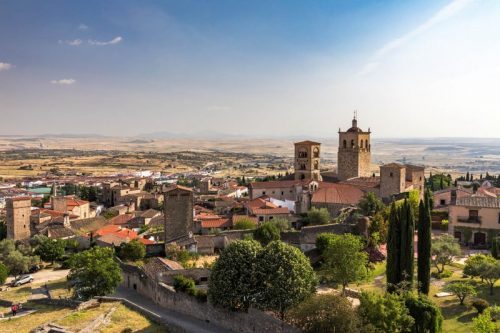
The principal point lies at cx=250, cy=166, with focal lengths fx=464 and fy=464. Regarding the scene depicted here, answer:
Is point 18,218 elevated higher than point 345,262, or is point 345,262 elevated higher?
point 345,262

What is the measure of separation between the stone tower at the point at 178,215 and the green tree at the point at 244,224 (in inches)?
213

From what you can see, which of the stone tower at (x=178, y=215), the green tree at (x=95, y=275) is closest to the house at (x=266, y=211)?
the stone tower at (x=178, y=215)

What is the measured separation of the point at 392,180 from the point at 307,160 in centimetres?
1800

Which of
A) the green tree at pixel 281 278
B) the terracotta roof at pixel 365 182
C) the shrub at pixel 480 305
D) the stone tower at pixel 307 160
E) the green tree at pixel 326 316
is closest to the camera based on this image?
the green tree at pixel 326 316

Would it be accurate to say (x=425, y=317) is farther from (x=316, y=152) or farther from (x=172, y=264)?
(x=316, y=152)

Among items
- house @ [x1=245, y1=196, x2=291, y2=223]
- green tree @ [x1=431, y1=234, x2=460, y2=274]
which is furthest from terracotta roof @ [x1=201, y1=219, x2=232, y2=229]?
green tree @ [x1=431, y1=234, x2=460, y2=274]

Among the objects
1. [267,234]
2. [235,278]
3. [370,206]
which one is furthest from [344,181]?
[235,278]

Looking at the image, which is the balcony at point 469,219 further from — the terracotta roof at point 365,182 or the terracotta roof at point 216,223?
the terracotta roof at point 216,223

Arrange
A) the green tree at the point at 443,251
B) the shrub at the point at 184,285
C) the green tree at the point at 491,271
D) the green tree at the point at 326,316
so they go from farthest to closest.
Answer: the green tree at the point at 443,251 < the shrub at the point at 184,285 < the green tree at the point at 491,271 < the green tree at the point at 326,316

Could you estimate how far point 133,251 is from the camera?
3878 cm

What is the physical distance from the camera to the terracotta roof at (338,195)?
50.0m

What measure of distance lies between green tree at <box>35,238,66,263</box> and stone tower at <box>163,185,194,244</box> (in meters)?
12.9

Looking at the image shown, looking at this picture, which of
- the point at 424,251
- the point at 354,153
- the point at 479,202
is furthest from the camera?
the point at 354,153

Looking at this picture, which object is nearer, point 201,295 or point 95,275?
point 201,295
